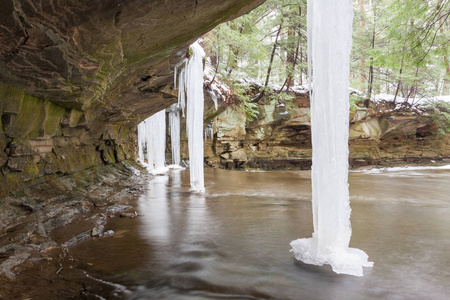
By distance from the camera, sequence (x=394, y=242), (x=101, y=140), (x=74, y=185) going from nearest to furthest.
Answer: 1. (x=394, y=242)
2. (x=74, y=185)
3. (x=101, y=140)

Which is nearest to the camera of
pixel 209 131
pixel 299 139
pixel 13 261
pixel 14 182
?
pixel 13 261

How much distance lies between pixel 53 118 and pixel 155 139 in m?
8.49

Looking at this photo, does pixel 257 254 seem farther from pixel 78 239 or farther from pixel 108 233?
pixel 78 239

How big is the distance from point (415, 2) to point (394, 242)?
469 centimetres

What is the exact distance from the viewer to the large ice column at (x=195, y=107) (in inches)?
300

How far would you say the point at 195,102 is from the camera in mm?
7906

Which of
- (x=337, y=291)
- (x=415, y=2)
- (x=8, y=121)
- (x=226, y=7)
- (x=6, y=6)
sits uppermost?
(x=415, y=2)

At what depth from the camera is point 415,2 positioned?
5.29 m

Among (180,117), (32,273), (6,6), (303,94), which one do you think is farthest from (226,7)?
(303,94)

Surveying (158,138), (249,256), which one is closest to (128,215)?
(249,256)

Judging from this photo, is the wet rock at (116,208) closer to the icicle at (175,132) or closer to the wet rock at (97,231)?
the wet rock at (97,231)

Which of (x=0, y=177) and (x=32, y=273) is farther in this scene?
(x=0, y=177)

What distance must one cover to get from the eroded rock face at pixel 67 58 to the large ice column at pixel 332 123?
50.9 inches

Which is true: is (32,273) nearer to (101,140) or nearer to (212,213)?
(212,213)
